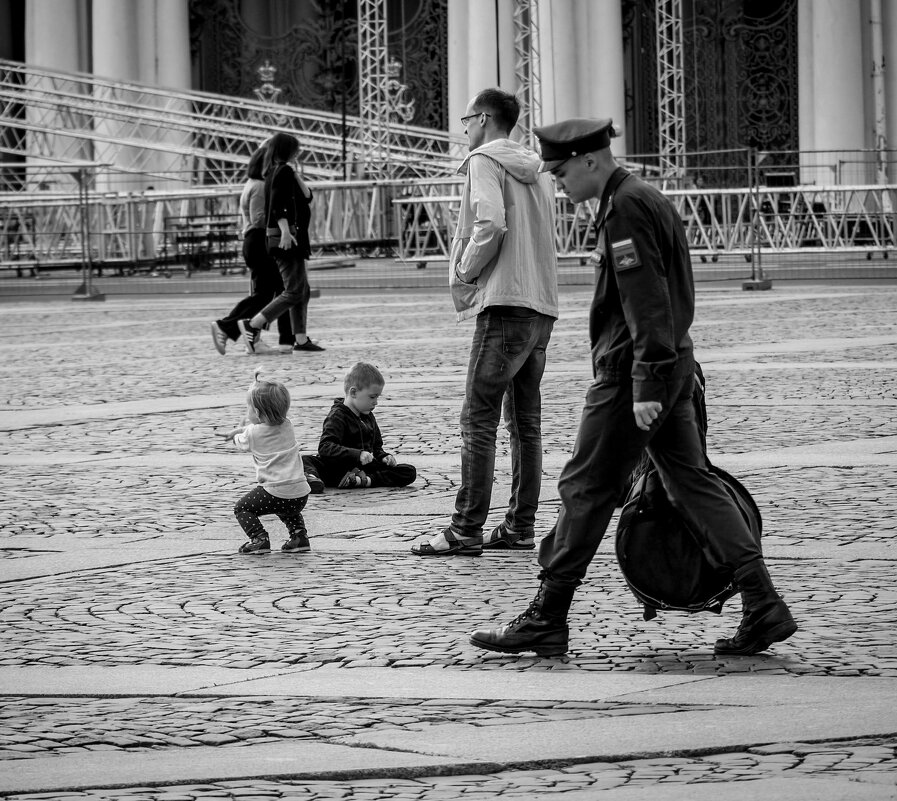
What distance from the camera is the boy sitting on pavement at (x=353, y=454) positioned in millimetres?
8242

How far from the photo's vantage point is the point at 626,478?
17.1ft

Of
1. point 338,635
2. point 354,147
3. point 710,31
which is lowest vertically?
point 338,635

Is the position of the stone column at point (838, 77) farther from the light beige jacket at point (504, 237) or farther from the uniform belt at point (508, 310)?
the uniform belt at point (508, 310)

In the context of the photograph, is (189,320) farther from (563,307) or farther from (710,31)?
(710,31)

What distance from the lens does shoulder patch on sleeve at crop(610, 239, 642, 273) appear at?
505 centimetres

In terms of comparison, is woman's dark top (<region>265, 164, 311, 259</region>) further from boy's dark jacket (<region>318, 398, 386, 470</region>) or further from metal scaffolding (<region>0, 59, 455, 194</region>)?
metal scaffolding (<region>0, 59, 455, 194</region>)

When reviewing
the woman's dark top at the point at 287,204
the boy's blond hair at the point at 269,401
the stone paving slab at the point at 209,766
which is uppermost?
the woman's dark top at the point at 287,204

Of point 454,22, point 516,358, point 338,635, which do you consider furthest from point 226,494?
point 454,22

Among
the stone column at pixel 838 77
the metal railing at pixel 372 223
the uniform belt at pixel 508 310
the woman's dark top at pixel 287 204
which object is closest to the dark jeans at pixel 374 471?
the uniform belt at pixel 508 310

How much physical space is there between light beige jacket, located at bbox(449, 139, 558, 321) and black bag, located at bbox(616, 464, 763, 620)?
5.79 ft

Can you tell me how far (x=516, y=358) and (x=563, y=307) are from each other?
12.8m

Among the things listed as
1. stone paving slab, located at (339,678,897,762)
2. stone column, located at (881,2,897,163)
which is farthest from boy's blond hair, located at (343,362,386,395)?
stone column, located at (881,2,897,163)

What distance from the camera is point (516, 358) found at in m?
6.87

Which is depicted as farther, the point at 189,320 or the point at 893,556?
the point at 189,320
